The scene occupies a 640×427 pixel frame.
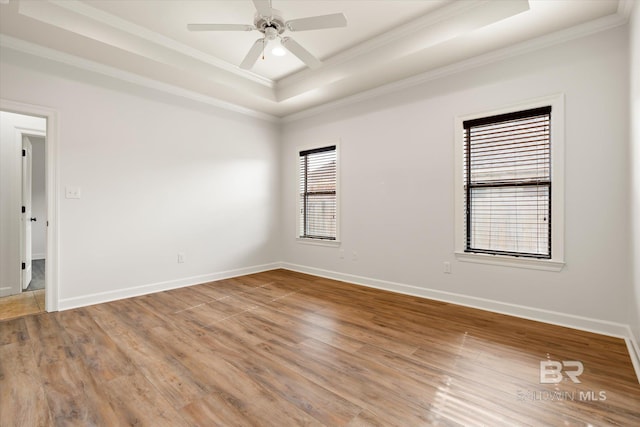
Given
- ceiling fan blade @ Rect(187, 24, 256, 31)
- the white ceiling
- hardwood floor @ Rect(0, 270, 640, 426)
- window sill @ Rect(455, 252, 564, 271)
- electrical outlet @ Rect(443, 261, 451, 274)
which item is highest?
the white ceiling

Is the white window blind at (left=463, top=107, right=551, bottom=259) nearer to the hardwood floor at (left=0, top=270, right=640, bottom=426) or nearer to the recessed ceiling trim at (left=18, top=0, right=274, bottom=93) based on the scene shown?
the hardwood floor at (left=0, top=270, right=640, bottom=426)

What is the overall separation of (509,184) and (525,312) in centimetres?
132

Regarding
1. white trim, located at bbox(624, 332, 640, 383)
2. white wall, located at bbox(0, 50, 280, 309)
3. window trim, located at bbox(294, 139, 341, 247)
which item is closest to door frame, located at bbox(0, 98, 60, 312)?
white wall, located at bbox(0, 50, 280, 309)

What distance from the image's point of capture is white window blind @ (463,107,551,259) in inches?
118

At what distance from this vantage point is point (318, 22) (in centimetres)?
243

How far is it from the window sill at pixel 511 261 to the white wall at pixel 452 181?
59 mm

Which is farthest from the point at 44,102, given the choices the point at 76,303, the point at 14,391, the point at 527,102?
the point at 527,102

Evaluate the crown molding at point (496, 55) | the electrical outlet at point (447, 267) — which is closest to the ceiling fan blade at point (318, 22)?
the crown molding at point (496, 55)

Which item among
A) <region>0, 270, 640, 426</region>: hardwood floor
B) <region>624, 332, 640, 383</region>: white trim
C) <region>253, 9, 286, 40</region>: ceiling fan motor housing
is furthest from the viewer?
<region>253, 9, 286, 40</region>: ceiling fan motor housing

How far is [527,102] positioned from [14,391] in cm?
471

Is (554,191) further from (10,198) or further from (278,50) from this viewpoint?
(10,198)

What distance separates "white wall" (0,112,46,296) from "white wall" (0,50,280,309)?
50.7 inches

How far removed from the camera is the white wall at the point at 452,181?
2.64 m

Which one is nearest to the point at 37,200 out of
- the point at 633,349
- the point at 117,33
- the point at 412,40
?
the point at 117,33
